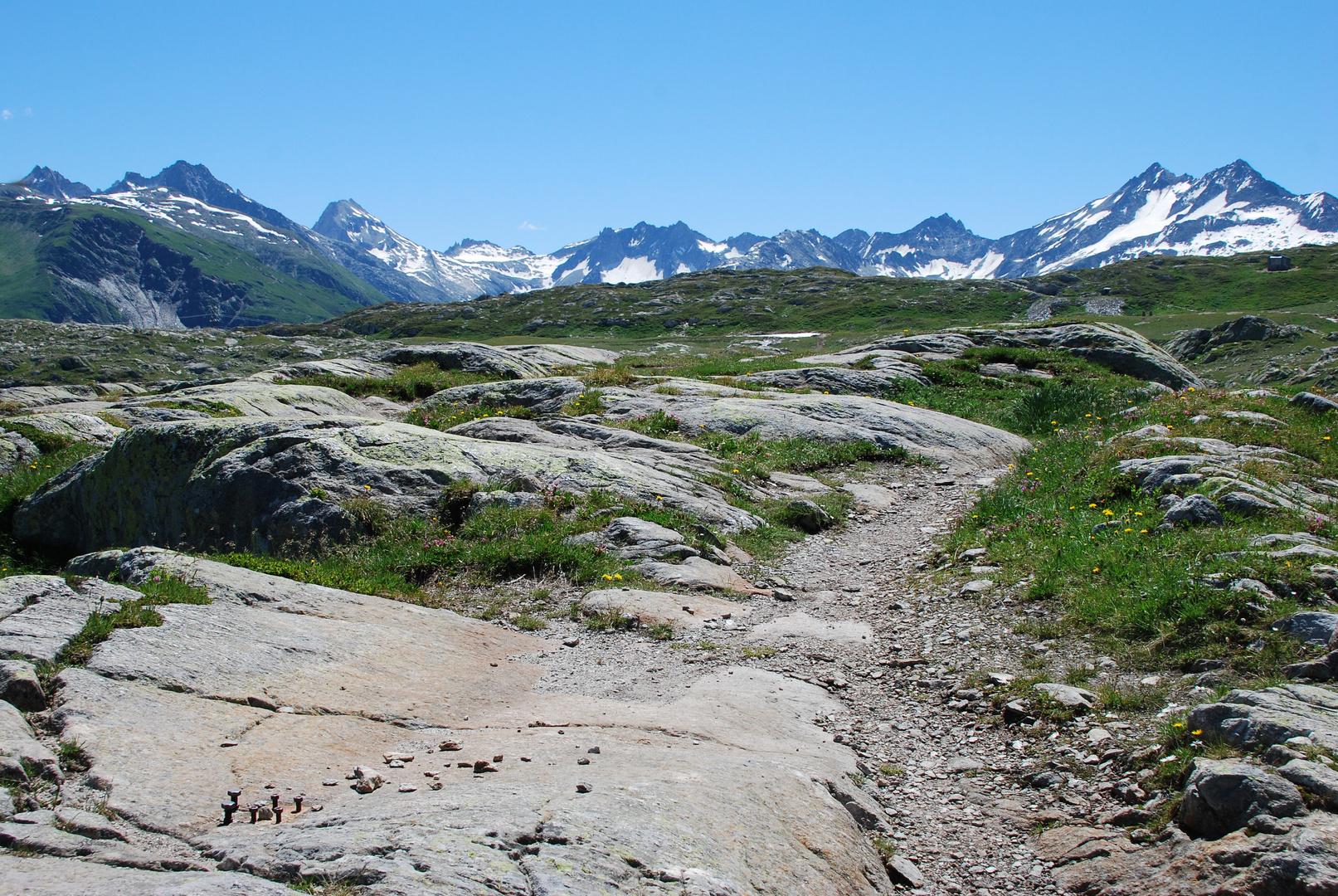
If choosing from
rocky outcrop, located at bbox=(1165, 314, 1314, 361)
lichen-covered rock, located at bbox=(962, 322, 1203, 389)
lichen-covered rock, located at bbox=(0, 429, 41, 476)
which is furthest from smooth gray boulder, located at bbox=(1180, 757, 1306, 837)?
rocky outcrop, located at bbox=(1165, 314, 1314, 361)

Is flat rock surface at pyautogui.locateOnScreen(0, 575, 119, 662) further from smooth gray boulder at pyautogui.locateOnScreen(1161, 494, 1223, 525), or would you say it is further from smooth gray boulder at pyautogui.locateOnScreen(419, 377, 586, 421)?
smooth gray boulder at pyautogui.locateOnScreen(419, 377, 586, 421)

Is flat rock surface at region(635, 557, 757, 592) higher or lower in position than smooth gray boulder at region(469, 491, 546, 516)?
lower

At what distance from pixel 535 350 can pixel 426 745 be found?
114 feet

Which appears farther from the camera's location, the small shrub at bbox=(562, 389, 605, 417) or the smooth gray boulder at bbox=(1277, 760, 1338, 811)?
the small shrub at bbox=(562, 389, 605, 417)

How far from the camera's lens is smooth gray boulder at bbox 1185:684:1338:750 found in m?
5.29

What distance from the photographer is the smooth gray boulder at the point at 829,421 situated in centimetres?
2070

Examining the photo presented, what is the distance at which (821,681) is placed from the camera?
866 cm

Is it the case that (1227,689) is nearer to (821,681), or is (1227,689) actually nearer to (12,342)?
(821,681)

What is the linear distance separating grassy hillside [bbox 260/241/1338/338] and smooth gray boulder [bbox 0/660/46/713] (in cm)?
11083

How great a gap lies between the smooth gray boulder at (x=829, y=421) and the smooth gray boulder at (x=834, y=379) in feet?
14.0

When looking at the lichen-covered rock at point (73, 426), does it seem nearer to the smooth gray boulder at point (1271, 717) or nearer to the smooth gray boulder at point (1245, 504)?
the smooth gray boulder at point (1271, 717)

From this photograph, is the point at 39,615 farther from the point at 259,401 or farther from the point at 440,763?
the point at 259,401

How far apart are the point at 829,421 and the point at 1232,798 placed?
17199 mm

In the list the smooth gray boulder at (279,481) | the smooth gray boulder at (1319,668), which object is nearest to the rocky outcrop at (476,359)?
the smooth gray boulder at (279,481)
